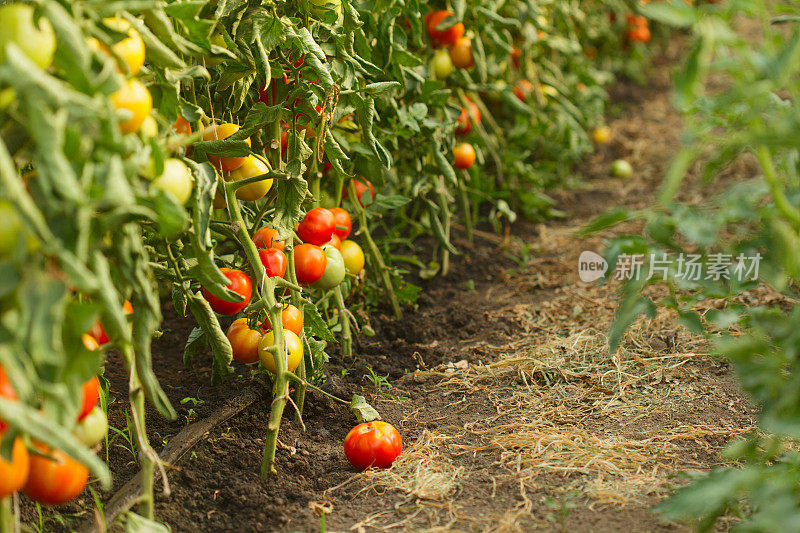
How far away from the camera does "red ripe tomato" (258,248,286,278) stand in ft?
5.47

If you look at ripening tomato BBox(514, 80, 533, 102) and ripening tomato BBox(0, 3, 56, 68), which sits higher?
ripening tomato BBox(0, 3, 56, 68)

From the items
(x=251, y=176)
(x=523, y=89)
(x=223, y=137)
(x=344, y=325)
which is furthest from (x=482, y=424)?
(x=523, y=89)

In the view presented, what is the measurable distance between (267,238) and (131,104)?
2.21 feet

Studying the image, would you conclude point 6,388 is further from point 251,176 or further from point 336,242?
point 336,242

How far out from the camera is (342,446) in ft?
6.01

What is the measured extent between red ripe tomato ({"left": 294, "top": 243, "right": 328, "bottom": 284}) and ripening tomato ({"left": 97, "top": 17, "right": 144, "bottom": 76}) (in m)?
0.66

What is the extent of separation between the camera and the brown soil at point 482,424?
4.98 ft

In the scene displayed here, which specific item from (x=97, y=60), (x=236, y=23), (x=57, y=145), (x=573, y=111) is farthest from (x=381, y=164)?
(x=573, y=111)

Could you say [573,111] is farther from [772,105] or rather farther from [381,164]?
[772,105]

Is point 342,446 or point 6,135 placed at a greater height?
point 6,135

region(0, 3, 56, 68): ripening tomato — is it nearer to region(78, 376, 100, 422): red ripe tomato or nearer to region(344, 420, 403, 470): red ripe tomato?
region(78, 376, 100, 422): red ripe tomato

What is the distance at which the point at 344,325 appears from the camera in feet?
6.93

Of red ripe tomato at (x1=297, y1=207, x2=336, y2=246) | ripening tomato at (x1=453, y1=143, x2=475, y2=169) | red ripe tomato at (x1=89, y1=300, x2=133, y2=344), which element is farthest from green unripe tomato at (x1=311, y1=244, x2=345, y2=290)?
ripening tomato at (x1=453, y1=143, x2=475, y2=169)

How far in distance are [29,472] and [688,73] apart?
1167mm
